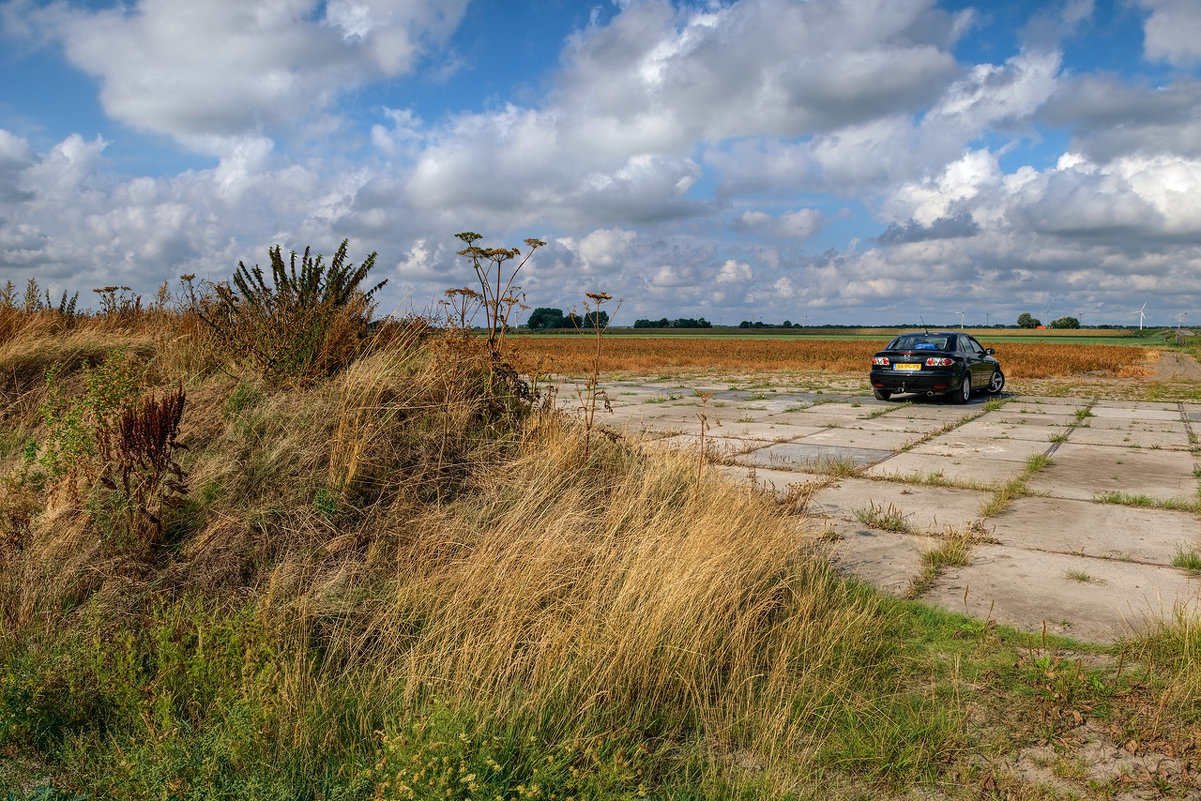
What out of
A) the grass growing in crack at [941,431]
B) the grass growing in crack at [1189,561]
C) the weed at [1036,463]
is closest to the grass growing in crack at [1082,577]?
the grass growing in crack at [1189,561]

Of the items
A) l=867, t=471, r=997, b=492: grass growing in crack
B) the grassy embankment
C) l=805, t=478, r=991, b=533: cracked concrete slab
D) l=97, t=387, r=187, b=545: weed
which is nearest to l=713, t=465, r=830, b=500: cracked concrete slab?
l=805, t=478, r=991, b=533: cracked concrete slab

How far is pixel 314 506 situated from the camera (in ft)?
14.2

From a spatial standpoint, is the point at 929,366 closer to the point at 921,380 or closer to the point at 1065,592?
the point at 921,380

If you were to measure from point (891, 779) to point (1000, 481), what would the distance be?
6200 millimetres

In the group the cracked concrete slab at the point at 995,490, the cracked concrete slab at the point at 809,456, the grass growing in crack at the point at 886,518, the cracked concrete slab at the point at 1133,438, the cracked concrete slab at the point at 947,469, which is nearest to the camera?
the cracked concrete slab at the point at 995,490

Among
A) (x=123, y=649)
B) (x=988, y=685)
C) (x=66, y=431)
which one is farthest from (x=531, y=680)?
(x=66, y=431)

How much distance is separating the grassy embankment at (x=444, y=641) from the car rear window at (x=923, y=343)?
12.7m

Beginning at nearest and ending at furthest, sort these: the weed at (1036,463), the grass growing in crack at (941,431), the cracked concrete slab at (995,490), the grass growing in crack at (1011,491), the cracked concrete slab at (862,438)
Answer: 1. the cracked concrete slab at (995,490)
2. the grass growing in crack at (1011,491)
3. the weed at (1036,463)
4. the grass growing in crack at (941,431)
5. the cracked concrete slab at (862,438)

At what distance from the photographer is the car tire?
16297 millimetres

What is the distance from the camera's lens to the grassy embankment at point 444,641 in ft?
8.63

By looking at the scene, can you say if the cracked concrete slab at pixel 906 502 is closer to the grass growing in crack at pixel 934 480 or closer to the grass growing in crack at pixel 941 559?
the grass growing in crack at pixel 934 480

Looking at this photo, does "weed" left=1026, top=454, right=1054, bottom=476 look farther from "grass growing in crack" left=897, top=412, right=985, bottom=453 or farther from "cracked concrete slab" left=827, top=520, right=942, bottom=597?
"cracked concrete slab" left=827, top=520, right=942, bottom=597

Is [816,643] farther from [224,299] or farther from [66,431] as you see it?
[224,299]

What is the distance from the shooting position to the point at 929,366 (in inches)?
623
